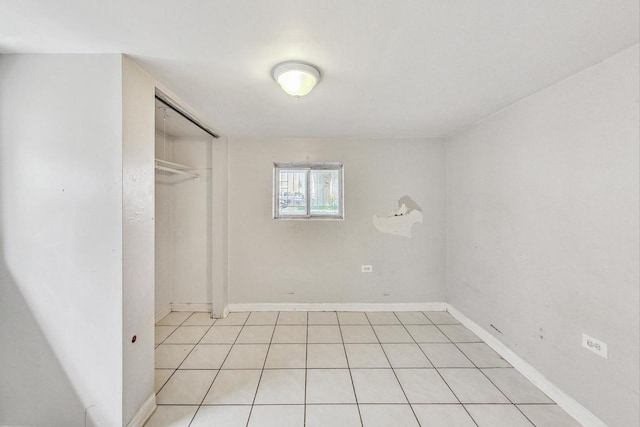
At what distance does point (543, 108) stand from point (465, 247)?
1556 millimetres

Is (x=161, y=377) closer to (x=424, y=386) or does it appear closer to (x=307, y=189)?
(x=424, y=386)

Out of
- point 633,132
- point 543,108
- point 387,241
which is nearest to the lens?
point 633,132

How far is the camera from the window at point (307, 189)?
3.27 m

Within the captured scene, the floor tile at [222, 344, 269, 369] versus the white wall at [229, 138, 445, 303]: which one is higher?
the white wall at [229, 138, 445, 303]

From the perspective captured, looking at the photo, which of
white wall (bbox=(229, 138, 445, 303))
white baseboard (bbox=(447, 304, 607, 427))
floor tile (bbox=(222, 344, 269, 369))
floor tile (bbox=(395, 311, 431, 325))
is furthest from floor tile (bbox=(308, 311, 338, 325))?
white baseboard (bbox=(447, 304, 607, 427))

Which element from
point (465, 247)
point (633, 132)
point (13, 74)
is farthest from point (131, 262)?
point (465, 247)

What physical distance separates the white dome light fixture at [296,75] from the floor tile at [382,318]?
2.62m

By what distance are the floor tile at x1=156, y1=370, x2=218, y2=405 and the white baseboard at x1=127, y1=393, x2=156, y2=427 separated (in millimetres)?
88

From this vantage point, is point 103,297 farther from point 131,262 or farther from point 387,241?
Result: point 387,241

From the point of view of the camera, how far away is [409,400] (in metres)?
1.80

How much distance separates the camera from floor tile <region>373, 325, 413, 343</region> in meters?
2.59

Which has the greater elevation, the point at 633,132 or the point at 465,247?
the point at 633,132

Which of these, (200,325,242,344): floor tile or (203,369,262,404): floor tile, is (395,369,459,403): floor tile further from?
(200,325,242,344): floor tile

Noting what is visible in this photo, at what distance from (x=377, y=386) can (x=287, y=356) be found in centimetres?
84
